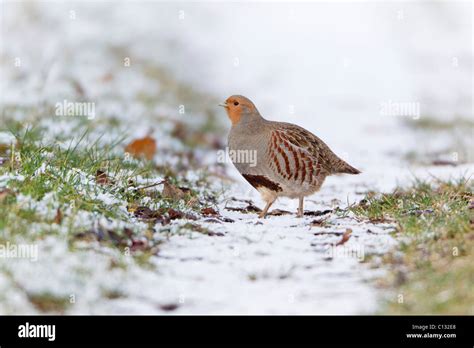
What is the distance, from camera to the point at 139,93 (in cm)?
1243

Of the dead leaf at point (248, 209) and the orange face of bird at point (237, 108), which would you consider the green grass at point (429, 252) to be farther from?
the orange face of bird at point (237, 108)

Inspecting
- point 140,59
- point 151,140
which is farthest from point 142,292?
point 140,59

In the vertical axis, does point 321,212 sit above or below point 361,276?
above

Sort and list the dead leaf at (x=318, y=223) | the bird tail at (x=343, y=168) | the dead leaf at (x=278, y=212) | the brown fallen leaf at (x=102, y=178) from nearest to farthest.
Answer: the dead leaf at (x=318, y=223)
the brown fallen leaf at (x=102, y=178)
the dead leaf at (x=278, y=212)
the bird tail at (x=343, y=168)

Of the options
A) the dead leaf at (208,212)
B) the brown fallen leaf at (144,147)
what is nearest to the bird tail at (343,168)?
the dead leaf at (208,212)

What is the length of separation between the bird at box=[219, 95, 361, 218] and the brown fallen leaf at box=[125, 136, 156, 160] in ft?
7.95

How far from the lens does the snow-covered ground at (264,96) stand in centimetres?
433

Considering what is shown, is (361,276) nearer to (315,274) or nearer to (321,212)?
(315,274)

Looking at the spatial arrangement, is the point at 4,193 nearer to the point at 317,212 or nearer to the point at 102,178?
the point at 102,178

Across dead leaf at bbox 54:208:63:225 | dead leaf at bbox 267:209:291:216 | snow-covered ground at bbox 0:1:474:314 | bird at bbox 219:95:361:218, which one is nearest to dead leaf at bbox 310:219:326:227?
snow-covered ground at bbox 0:1:474:314

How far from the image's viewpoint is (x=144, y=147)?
30.1ft

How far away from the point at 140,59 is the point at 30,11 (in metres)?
2.94

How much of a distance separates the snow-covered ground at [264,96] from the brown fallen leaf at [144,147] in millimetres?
331

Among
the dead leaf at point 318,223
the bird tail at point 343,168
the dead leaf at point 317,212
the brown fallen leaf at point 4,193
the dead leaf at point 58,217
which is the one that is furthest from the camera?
the bird tail at point 343,168
